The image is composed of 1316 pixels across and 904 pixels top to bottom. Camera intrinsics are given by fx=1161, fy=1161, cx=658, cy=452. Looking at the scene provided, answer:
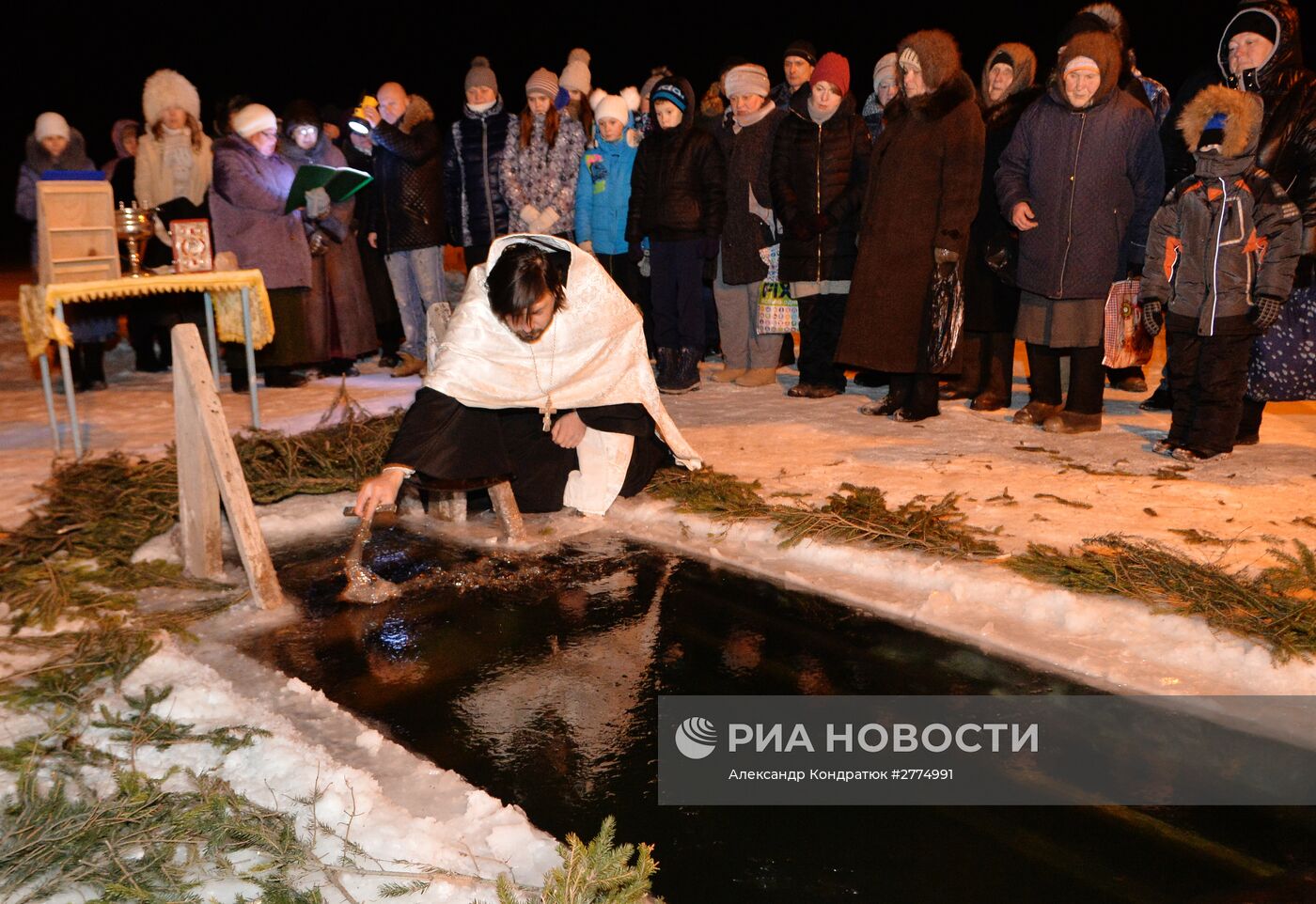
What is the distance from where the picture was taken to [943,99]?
664cm

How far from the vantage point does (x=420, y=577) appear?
15.7 ft

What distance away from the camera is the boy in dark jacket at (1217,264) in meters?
5.57

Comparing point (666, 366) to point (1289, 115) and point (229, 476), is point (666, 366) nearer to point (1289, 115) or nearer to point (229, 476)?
point (1289, 115)

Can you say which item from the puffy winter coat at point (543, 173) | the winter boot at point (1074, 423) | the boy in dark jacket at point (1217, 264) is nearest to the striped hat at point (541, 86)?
the puffy winter coat at point (543, 173)

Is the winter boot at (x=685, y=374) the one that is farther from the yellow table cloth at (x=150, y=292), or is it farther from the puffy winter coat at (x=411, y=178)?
the yellow table cloth at (x=150, y=292)

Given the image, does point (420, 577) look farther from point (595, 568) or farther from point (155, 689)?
point (155, 689)

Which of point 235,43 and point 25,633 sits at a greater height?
point 235,43

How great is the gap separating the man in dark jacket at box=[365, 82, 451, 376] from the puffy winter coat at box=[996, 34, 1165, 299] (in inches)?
177

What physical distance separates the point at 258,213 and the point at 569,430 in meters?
4.14

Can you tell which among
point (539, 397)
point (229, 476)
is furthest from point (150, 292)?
point (539, 397)

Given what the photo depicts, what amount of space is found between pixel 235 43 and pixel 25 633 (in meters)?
23.4

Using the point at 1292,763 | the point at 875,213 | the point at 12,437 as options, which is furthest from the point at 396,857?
the point at 12,437

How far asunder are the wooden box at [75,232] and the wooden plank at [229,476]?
2.37 metres

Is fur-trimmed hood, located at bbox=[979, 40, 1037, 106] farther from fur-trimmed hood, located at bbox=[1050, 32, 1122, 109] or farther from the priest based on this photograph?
the priest
